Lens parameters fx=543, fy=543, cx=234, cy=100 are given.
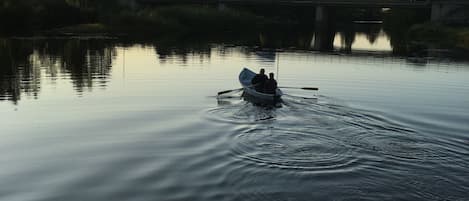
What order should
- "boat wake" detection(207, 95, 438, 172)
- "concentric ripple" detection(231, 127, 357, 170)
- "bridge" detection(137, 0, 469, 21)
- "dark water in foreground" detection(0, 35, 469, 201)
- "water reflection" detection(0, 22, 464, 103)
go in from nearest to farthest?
"dark water in foreground" detection(0, 35, 469, 201) → "concentric ripple" detection(231, 127, 357, 170) → "boat wake" detection(207, 95, 438, 172) → "water reflection" detection(0, 22, 464, 103) → "bridge" detection(137, 0, 469, 21)

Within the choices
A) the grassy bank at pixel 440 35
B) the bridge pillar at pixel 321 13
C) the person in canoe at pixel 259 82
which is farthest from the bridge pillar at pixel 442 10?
the person in canoe at pixel 259 82

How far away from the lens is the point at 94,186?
1522 cm

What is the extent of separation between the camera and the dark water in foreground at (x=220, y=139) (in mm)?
15094

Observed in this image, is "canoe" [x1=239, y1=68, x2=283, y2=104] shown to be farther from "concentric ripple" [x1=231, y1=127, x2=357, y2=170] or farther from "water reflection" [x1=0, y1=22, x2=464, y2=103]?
"water reflection" [x1=0, y1=22, x2=464, y2=103]

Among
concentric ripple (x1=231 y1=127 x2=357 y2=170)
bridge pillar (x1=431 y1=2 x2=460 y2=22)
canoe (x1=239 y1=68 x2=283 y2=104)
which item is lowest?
concentric ripple (x1=231 y1=127 x2=357 y2=170)

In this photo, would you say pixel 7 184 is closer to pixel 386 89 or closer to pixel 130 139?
pixel 130 139

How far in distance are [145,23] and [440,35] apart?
49740mm

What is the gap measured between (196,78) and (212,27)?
236ft

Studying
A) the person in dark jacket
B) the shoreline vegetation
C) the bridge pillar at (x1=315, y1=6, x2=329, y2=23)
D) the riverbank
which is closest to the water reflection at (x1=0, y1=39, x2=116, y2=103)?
the person in dark jacket

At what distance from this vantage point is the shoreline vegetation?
254ft

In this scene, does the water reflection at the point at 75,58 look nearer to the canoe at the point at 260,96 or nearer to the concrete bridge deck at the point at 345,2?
the canoe at the point at 260,96

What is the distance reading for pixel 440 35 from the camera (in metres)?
88.5

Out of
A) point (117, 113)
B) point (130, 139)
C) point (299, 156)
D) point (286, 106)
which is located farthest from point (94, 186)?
point (286, 106)

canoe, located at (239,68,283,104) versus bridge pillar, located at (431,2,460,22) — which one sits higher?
bridge pillar, located at (431,2,460,22)
